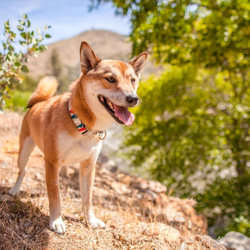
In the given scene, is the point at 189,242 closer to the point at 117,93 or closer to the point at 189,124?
the point at 117,93

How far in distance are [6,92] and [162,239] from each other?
2.45 meters

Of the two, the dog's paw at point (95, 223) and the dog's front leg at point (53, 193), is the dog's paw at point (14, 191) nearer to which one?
the dog's front leg at point (53, 193)

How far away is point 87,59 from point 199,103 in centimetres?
432

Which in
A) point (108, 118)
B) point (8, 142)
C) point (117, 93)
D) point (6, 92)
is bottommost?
point (8, 142)

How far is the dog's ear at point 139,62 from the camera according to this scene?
2.87m

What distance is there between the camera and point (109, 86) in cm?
239

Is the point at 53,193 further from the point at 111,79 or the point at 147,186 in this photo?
the point at 147,186

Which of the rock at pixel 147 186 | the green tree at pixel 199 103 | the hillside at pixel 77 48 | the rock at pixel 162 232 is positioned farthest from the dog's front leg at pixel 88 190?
the hillside at pixel 77 48

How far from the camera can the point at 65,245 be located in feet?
7.47

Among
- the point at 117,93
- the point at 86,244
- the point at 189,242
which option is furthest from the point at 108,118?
the point at 189,242

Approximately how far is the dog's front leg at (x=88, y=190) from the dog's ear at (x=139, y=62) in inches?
43.5

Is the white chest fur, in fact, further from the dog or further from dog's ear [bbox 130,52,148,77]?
dog's ear [bbox 130,52,148,77]

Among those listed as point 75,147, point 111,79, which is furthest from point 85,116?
point 111,79

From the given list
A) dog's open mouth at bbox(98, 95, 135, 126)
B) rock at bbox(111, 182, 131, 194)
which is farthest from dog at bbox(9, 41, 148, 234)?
rock at bbox(111, 182, 131, 194)
